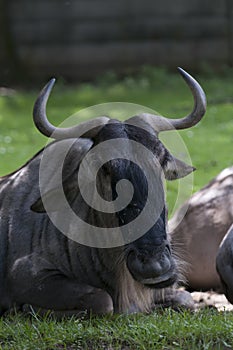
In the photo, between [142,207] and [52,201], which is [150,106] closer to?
[52,201]

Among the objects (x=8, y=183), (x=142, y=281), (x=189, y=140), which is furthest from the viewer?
(x=189, y=140)

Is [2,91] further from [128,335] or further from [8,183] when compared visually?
[128,335]

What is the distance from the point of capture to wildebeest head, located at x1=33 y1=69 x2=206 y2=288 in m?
5.70

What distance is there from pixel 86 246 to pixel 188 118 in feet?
3.69

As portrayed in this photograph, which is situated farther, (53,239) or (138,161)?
(53,239)

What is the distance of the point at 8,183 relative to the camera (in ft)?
23.7

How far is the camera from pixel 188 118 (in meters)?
6.57

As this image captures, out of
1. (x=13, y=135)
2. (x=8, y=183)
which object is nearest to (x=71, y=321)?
(x=8, y=183)

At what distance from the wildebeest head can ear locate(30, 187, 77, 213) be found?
0.05 ft

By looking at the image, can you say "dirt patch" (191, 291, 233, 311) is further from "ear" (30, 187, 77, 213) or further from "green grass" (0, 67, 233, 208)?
"green grass" (0, 67, 233, 208)

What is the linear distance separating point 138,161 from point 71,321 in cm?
107

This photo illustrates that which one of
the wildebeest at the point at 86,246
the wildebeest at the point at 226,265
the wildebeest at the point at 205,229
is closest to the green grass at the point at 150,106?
the wildebeest at the point at 205,229

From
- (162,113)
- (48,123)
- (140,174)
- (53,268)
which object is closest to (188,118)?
(140,174)

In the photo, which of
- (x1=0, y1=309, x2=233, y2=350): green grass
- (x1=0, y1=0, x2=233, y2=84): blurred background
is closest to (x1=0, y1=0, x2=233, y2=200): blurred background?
(x1=0, y1=0, x2=233, y2=84): blurred background
